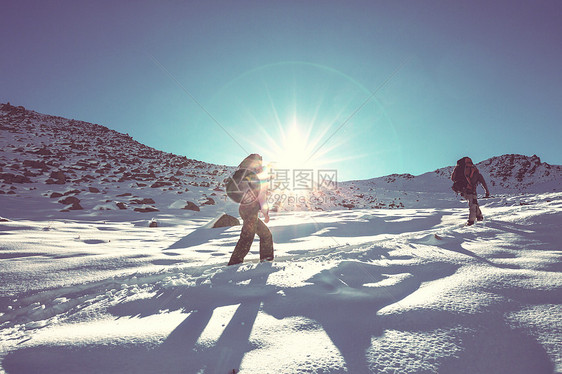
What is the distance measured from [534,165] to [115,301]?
5171 cm

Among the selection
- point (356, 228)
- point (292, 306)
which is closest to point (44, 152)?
point (356, 228)

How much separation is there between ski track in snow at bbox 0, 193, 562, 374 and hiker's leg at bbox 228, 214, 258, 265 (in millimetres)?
325

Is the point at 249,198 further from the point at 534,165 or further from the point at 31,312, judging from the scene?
the point at 534,165

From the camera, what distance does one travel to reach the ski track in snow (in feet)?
4.20

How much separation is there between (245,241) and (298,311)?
5.80ft

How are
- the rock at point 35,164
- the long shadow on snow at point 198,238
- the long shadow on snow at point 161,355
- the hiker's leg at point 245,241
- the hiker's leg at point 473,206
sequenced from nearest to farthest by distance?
the long shadow on snow at point 161,355
the hiker's leg at point 245,241
the long shadow on snow at point 198,238
the hiker's leg at point 473,206
the rock at point 35,164

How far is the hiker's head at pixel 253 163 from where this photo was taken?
3.55 m

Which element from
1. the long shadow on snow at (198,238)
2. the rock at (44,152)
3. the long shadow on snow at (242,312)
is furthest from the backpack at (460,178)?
the rock at (44,152)

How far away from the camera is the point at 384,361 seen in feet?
4.08

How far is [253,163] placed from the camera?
3.57 metres

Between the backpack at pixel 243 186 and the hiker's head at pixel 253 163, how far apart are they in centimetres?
6

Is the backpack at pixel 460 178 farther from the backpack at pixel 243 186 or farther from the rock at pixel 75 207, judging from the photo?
the rock at pixel 75 207

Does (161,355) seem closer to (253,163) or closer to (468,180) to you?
(253,163)

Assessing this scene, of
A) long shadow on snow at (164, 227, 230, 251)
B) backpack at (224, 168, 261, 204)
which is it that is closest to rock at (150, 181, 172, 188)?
long shadow on snow at (164, 227, 230, 251)
